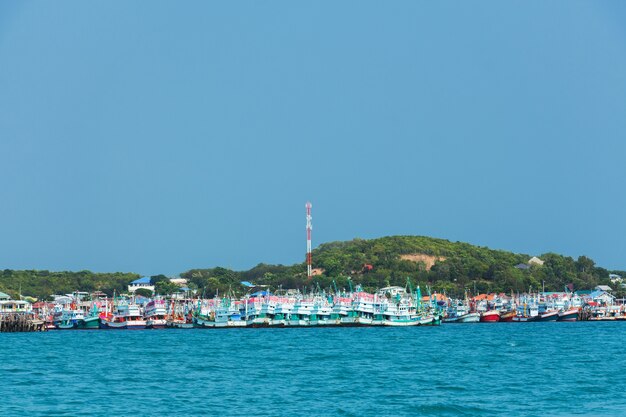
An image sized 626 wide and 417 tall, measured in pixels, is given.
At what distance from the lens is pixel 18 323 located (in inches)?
5025

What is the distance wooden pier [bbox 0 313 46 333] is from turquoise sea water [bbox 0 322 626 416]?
1592 inches

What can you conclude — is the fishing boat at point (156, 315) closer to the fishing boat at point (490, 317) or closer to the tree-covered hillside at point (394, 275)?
the tree-covered hillside at point (394, 275)

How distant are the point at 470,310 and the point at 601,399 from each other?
105955 mm

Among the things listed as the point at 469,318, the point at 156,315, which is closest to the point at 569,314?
the point at 469,318

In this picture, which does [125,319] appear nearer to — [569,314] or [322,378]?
[569,314]

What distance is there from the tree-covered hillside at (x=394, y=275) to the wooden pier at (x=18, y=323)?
47.7 metres

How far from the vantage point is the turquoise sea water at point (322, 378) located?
141 ft

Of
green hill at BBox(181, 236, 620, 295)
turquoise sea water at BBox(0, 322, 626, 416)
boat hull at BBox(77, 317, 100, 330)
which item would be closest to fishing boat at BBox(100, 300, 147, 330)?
boat hull at BBox(77, 317, 100, 330)

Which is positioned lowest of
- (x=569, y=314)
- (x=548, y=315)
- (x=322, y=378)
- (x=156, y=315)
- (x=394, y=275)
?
(x=322, y=378)

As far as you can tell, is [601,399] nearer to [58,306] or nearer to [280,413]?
[280,413]

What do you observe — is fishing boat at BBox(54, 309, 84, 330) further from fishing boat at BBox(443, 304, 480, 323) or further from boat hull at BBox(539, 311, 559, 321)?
boat hull at BBox(539, 311, 559, 321)

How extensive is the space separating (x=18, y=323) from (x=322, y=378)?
81.2 meters

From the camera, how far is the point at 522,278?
179875 mm

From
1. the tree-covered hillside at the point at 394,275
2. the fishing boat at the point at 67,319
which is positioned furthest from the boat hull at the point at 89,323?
the tree-covered hillside at the point at 394,275
